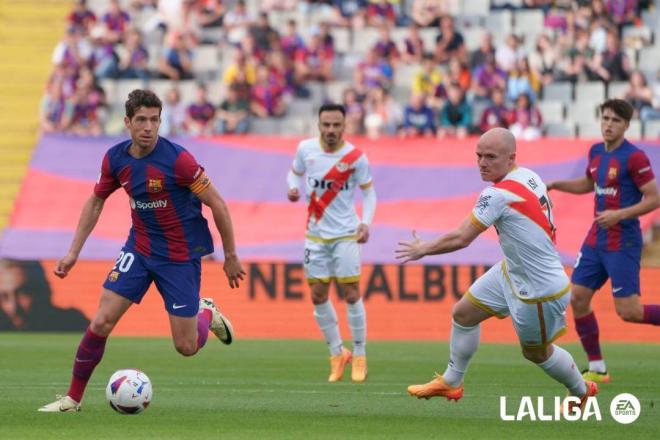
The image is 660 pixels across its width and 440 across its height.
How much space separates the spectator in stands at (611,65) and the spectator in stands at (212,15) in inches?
294

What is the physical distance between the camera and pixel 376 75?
26688 millimetres

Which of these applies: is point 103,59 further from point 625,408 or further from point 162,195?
point 625,408

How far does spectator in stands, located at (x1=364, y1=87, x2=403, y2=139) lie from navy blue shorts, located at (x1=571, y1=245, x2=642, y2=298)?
11624 millimetres

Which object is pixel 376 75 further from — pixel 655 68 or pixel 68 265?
pixel 68 265

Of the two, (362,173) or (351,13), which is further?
(351,13)

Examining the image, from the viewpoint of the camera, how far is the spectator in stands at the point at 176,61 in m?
27.7

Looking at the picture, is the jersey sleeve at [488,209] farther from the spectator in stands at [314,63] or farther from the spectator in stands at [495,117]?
the spectator in stands at [314,63]

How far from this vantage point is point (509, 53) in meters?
26.5

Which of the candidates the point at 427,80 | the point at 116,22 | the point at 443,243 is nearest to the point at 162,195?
the point at 443,243

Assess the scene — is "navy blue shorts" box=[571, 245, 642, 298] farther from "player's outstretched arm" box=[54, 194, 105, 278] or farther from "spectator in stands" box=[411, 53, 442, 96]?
"spectator in stands" box=[411, 53, 442, 96]

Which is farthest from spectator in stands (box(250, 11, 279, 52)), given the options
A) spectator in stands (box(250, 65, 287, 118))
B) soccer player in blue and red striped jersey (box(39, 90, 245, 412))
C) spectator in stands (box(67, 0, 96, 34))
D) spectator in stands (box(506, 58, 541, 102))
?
soccer player in blue and red striped jersey (box(39, 90, 245, 412))

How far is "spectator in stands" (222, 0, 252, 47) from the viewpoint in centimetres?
2830

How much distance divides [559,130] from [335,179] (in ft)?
38.0

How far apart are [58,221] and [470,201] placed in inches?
265
